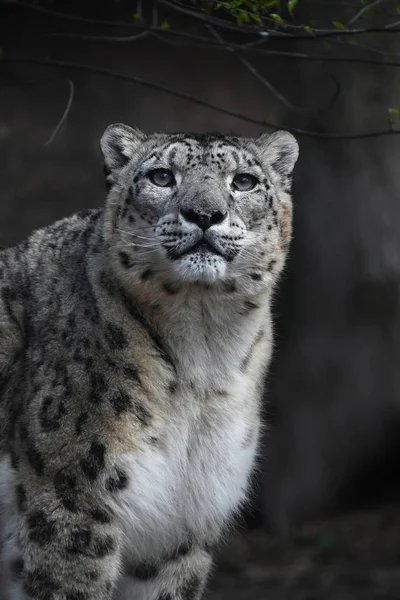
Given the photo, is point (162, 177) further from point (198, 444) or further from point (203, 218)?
point (198, 444)

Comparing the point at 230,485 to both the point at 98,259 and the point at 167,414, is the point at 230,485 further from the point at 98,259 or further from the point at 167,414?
the point at 98,259

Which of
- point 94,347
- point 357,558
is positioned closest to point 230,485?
point 94,347

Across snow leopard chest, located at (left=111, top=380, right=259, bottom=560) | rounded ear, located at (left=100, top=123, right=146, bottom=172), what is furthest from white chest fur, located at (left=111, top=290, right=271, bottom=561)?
rounded ear, located at (left=100, top=123, right=146, bottom=172)

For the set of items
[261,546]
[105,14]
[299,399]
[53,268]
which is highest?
[105,14]

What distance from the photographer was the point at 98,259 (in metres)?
4.99

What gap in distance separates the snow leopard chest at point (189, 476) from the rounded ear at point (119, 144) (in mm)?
1101

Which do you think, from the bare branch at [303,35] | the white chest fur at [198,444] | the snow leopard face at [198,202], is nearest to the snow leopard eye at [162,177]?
the snow leopard face at [198,202]

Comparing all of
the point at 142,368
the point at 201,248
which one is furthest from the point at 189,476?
the point at 201,248

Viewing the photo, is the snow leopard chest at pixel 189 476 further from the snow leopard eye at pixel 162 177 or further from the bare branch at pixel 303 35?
the bare branch at pixel 303 35

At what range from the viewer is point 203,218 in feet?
A: 14.5

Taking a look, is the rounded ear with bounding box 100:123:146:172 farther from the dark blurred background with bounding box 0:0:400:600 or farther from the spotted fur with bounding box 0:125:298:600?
the dark blurred background with bounding box 0:0:400:600

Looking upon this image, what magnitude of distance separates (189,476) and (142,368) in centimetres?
58

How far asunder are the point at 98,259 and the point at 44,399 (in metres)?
0.67

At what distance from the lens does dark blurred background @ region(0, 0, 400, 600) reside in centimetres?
914
